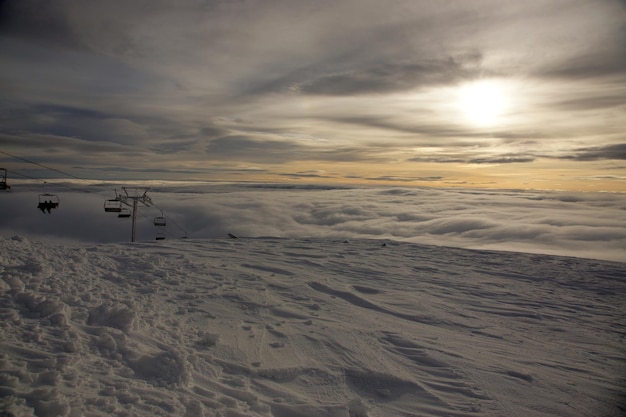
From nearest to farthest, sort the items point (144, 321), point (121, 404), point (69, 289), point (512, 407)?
point (121, 404) < point (512, 407) < point (144, 321) < point (69, 289)

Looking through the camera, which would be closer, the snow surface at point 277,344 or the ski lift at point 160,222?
the snow surface at point 277,344

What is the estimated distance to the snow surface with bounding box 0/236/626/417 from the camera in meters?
4.85

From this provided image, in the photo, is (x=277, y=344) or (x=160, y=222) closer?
(x=277, y=344)

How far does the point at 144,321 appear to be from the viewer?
7.20m

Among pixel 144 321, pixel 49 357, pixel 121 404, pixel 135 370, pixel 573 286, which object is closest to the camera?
pixel 121 404

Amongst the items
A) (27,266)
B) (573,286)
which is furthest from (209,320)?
(573,286)

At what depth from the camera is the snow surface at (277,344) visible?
191 inches

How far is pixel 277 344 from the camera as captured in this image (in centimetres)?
742

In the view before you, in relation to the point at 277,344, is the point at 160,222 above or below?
above

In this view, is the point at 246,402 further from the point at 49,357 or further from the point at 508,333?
the point at 508,333

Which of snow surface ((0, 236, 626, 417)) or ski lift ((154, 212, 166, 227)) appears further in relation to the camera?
A: ski lift ((154, 212, 166, 227))

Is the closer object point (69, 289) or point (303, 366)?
point (303, 366)

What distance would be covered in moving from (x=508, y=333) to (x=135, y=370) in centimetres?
929

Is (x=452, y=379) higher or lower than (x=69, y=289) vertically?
lower
